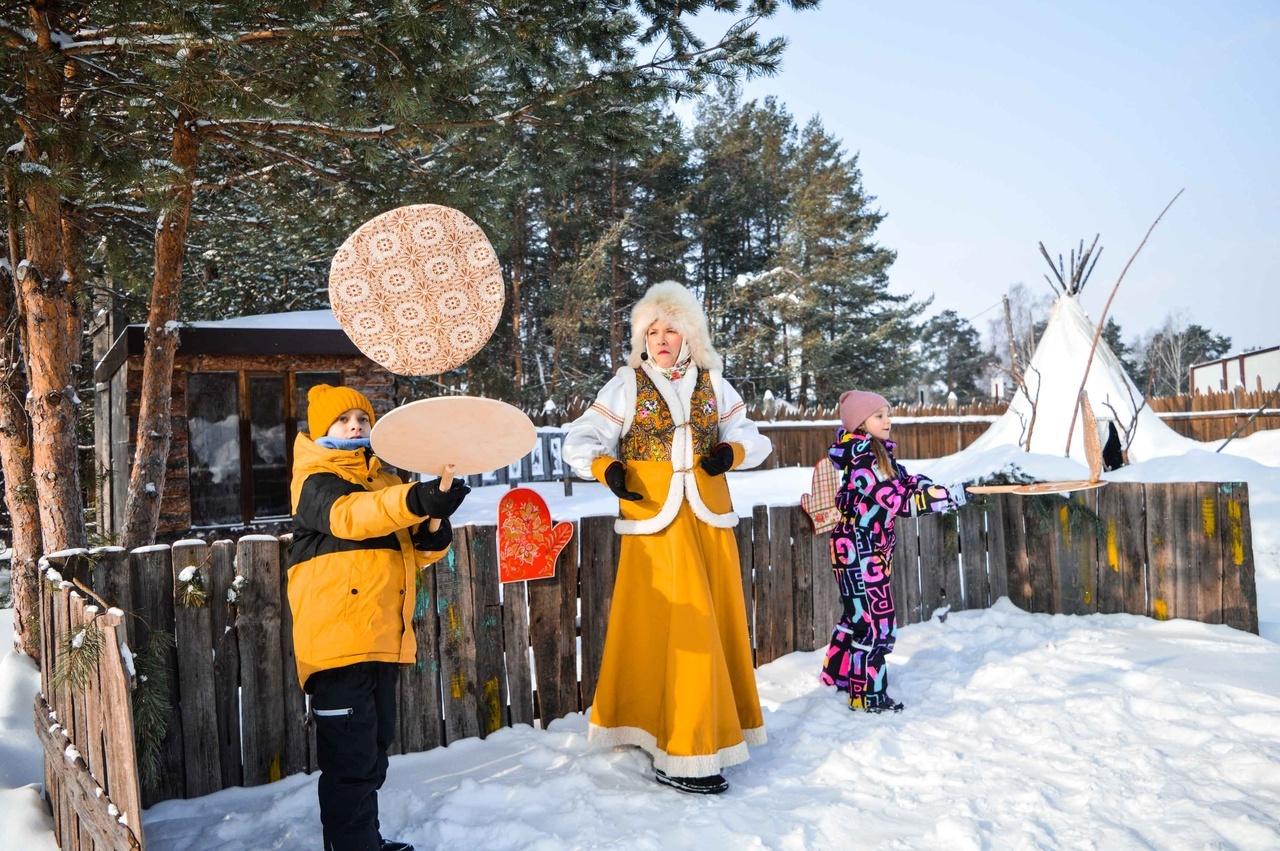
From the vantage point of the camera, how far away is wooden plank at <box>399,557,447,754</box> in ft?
11.6

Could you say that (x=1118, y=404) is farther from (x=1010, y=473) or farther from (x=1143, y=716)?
(x=1143, y=716)

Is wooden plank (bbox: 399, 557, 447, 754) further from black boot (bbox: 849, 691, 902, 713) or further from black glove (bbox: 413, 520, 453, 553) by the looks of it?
black boot (bbox: 849, 691, 902, 713)

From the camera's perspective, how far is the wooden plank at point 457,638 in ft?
12.0

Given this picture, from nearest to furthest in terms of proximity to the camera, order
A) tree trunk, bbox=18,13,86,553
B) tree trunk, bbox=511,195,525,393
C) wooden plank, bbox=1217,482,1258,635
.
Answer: tree trunk, bbox=18,13,86,553
wooden plank, bbox=1217,482,1258,635
tree trunk, bbox=511,195,525,393

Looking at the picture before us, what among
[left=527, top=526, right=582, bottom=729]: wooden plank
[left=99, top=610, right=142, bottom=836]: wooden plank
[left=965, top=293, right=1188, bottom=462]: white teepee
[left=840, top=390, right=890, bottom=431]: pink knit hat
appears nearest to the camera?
[left=99, top=610, right=142, bottom=836]: wooden plank

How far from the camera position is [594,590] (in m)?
4.10

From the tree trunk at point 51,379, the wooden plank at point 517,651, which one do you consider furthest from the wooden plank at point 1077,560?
the tree trunk at point 51,379

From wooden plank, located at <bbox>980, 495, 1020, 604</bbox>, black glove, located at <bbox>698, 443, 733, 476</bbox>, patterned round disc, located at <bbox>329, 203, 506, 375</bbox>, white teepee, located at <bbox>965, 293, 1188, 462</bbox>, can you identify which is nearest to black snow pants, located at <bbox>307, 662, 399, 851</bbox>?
patterned round disc, located at <bbox>329, 203, 506, 375</bbox>

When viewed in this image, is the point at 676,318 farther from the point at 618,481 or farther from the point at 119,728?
the point at 119,728

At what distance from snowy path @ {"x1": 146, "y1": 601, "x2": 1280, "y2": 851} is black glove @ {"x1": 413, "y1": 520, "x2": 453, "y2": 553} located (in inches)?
41.4

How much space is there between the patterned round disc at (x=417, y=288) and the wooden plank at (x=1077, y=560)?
4.76 metres

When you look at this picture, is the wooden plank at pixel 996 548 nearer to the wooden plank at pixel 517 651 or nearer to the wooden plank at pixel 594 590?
the wooden plank at pixel 594 590

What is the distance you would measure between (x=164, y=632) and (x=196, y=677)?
23 centimetres

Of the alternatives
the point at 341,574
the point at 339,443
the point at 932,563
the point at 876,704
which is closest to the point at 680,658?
the point at 876,704
